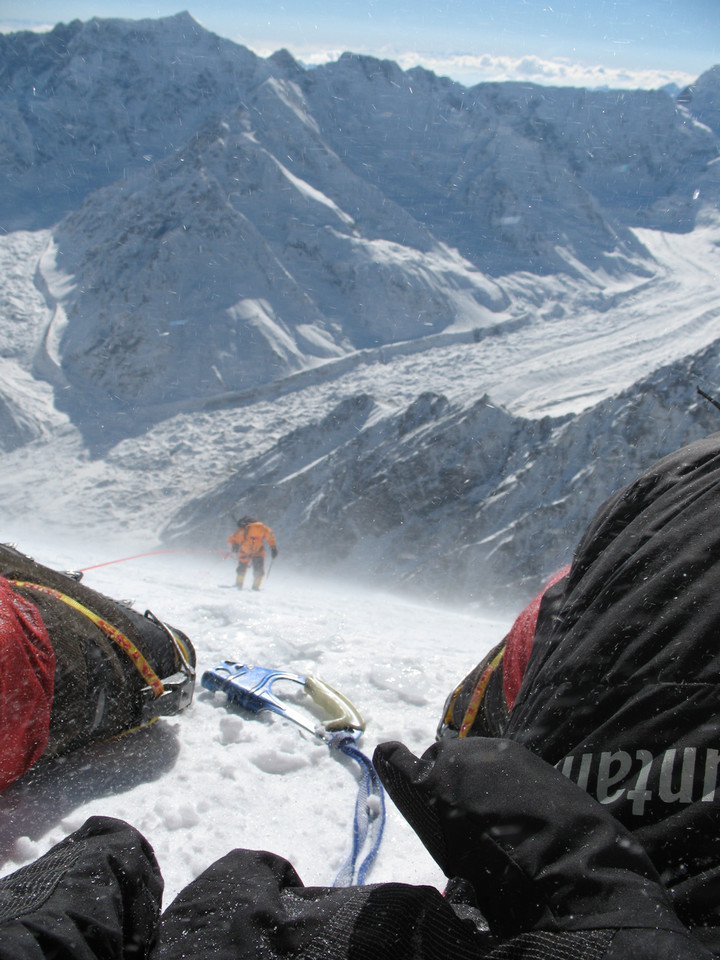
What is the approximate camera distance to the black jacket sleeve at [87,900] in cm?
117

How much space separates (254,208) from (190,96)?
1373 centimetres

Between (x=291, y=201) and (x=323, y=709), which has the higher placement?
(x=291, y=201)

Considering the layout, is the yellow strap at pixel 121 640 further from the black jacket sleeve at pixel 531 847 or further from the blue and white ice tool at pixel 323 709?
the black jacket sleeve at pixel 531 847

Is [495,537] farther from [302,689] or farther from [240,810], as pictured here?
[240,810]

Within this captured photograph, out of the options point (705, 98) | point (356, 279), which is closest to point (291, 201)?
point (356, 279)

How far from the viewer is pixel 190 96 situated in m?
33.1

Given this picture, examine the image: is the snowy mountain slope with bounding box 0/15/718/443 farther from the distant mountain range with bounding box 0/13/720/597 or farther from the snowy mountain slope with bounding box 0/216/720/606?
the snowy mountain slope with bounding box 0/216/720/606

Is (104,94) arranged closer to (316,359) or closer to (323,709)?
(316,359)

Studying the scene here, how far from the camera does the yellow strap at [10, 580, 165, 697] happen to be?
2.57 m

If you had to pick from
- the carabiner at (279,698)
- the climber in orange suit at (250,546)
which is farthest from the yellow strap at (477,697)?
the climber in orange suit at (250,546)

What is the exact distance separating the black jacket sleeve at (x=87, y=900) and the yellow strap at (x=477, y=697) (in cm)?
121

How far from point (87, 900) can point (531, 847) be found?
95 cm

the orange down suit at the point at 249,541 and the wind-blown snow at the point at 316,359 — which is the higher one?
the wind-blown snow at the point at 316,359

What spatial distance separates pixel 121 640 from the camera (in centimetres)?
259
